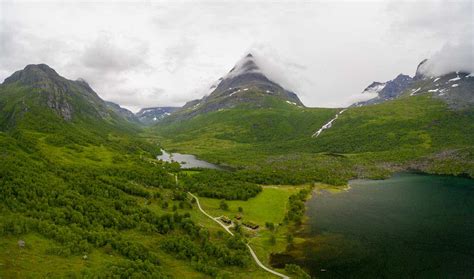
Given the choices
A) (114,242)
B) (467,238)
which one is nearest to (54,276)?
(114,242)

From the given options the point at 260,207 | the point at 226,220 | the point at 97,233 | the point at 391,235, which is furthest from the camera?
the point at 260,207

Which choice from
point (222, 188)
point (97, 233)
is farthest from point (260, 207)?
point (97, 233)

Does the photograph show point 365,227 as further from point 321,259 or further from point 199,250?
point 199,250

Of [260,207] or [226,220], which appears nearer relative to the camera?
[226,220]

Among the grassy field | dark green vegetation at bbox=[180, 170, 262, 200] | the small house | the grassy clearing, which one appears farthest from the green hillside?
dark green vegetation at bbox=[180, 170, 262, 200]

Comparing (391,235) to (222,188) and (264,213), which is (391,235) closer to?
(264,213)

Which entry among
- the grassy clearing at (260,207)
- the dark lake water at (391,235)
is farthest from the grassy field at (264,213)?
the dark lake water at (391,235)

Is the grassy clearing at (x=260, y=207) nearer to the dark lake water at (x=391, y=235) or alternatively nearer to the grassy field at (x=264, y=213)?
the grassy field at (x=264, y=213)

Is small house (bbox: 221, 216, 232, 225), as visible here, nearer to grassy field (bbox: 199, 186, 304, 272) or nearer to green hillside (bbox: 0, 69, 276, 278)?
grassy field (bbox: 199, 186, 304, 272)
